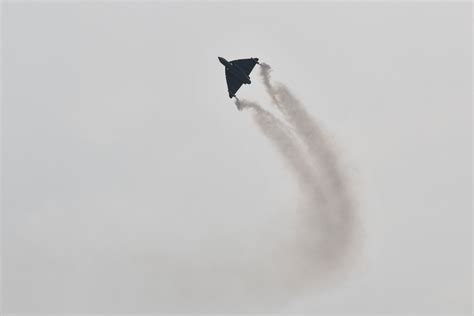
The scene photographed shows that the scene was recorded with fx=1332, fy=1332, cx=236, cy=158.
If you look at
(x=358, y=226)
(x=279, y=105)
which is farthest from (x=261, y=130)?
(x=358, y=226)

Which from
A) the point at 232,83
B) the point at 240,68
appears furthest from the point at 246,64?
the point at 232,83

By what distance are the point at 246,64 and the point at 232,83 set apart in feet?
11.2

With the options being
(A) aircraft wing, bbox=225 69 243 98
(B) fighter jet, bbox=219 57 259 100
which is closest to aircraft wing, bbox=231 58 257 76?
(B) fighter jet, bbox=219 57 259 100

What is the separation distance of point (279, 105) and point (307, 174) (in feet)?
33.4

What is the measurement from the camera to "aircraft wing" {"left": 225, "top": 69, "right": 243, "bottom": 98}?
18050 centimetres

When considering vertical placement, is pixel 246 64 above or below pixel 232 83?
above

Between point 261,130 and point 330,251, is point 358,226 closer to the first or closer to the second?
point 330,251

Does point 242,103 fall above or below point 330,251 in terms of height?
above

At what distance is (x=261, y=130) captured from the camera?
183250 mm

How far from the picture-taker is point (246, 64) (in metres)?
180

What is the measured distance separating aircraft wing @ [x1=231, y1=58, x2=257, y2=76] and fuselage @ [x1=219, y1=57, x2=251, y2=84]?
49cm

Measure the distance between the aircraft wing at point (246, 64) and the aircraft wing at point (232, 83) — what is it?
1.58 m

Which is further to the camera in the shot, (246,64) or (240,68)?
(246,64)

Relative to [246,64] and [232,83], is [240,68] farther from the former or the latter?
[232,83]
